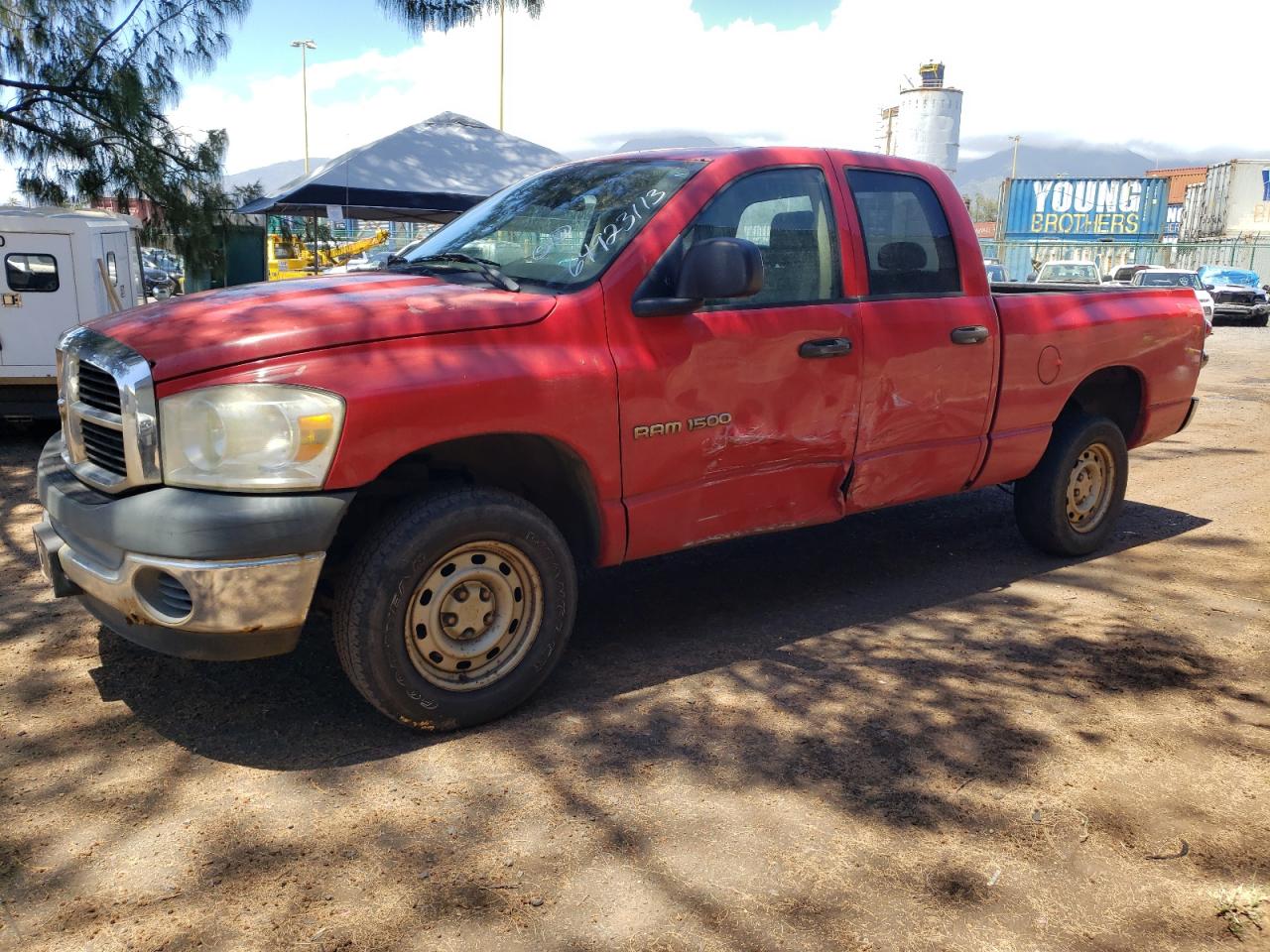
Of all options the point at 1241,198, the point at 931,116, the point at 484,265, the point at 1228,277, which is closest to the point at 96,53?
the point at 484,265

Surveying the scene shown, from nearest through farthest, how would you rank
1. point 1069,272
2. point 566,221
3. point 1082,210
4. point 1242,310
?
point 566,221, point 1069,272, point 1242,310, point 1082,210

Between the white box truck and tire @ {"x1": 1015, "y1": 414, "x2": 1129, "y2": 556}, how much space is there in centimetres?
806

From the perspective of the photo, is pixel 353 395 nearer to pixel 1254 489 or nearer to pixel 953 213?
pixel 953 213

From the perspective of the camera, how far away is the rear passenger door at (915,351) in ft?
15.0

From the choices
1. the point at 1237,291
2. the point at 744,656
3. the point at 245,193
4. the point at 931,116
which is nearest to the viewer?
the point at 744,656

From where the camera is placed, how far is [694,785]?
330 centimetres

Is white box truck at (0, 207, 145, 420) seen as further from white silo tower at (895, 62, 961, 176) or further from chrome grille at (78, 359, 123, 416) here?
white silo tower at (895, 62, 961, 176)

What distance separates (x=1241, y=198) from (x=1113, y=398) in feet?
177

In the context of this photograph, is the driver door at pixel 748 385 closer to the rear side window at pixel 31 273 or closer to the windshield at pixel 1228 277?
the rear side window at pixel 31 273

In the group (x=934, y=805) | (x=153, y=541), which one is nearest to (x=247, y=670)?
(x=153, y=541)

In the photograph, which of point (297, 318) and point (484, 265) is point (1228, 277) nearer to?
point (484, 265)

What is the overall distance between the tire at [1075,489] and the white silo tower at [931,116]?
254ft

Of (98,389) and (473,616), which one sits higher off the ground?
(98,389)

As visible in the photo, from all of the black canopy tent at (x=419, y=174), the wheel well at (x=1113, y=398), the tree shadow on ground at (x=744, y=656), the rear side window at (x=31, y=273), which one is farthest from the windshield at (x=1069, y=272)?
the rear side window at (x=31, y=273)
